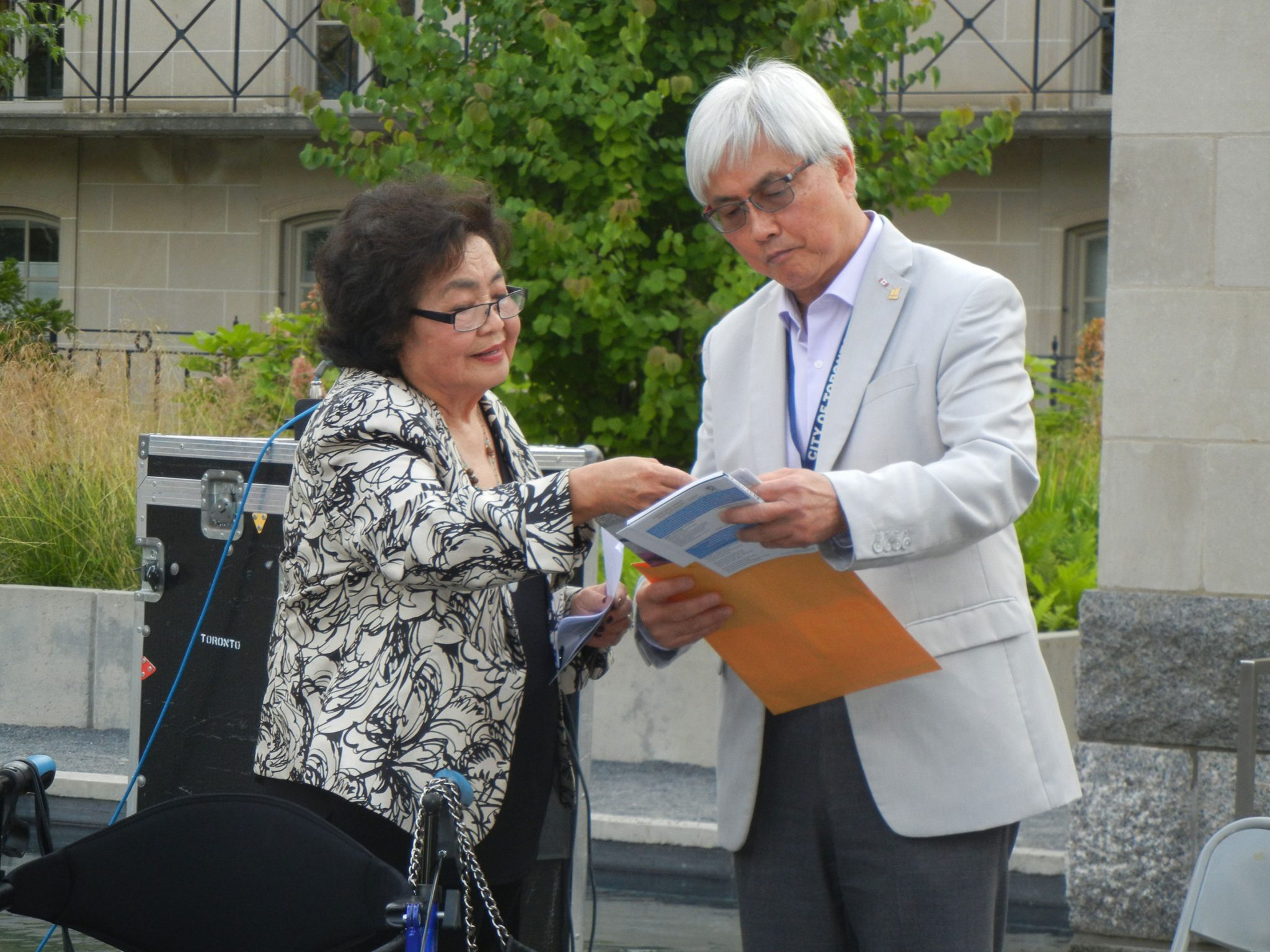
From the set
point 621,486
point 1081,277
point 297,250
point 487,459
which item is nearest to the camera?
point 621,486

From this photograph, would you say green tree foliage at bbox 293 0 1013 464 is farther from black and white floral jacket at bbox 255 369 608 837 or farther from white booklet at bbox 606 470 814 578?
white booklet at bbox 606 470 814 578

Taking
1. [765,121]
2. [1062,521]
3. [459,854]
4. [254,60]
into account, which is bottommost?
[459,854]

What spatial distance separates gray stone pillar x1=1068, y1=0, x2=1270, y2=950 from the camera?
4.12m

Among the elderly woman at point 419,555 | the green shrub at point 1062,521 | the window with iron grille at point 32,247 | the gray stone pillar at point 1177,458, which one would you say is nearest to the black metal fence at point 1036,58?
the green shrub at point 1062,521

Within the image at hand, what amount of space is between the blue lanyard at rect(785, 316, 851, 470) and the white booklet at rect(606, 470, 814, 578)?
7.7 inches

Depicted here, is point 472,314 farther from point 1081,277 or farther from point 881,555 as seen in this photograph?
point 1081,277

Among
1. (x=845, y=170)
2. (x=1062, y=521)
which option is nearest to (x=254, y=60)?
(x=1062, y=521)

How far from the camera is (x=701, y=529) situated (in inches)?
84.7

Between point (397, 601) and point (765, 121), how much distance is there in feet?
3.15

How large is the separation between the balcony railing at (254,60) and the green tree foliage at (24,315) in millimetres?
2228

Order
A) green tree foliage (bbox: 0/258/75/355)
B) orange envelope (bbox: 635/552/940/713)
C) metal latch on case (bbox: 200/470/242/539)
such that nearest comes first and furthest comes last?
orange envelope (bbox: 635/552/940/713), metal latch on case (bbox: 200/470/242/539), green tree foliage (bbox: 0/258/75/355)

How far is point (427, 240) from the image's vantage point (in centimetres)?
263

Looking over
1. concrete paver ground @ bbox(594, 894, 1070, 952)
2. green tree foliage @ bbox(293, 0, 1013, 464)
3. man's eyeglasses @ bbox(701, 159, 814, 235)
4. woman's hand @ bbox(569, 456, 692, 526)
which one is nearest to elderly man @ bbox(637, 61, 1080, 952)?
man's eyeglasses @ bbox(701, 159, 814, 235)

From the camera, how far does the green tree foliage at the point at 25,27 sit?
12.5 m
